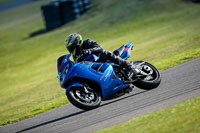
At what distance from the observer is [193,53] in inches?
499

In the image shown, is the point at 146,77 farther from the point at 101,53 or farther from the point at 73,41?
the point at 73,41

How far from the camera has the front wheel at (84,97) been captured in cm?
695

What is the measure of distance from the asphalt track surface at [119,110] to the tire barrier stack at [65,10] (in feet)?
87.1

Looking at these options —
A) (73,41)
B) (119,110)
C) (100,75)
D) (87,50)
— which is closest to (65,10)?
(73,41)

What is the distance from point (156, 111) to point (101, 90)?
68.8 inches

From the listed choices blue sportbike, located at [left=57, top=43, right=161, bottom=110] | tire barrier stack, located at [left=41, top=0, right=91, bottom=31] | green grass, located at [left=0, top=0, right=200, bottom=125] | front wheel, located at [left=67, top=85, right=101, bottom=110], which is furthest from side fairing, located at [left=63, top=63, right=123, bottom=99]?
tire barrier stack, located at [left=41, top=0, right=91, bottom=31]

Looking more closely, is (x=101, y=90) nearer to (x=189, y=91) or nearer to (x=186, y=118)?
(x=189, y=91)

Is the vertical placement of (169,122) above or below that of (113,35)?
above

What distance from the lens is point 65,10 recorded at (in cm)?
3522

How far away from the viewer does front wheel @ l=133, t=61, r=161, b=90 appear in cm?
788

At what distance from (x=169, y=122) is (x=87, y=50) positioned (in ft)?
9.75

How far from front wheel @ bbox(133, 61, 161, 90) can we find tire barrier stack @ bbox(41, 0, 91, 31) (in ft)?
88.2

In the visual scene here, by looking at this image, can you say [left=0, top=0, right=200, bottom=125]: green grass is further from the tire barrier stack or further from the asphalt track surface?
the asphalt track surface

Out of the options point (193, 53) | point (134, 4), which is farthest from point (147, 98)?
point (134, 4)
